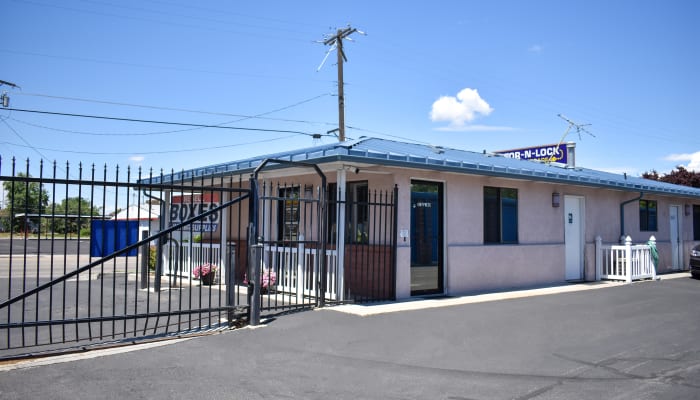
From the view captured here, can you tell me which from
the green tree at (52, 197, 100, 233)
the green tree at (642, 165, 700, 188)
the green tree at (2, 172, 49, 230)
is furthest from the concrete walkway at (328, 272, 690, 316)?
the green tree at (642, 165, 700, 188)

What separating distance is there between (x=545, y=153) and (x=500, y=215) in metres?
14.5

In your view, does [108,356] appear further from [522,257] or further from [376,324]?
[522,257]

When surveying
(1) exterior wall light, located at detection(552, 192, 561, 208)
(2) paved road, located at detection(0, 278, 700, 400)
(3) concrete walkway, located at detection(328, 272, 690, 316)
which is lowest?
(2) paved road, located at detection(0, 278, 700, 400)

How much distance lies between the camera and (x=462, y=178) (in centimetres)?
1192

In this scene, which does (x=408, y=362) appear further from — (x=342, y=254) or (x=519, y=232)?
(x=519, y=232)

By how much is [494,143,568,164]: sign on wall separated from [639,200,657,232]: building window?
541 centimetres

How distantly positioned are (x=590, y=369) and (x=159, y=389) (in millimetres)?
4569

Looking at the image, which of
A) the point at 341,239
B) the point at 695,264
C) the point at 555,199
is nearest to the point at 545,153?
the point at 695,264

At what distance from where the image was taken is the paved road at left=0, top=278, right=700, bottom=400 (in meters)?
5.10

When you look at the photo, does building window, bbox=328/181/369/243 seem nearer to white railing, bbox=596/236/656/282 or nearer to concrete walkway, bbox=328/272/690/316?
concrete walkway, bbox=328/272/690/316

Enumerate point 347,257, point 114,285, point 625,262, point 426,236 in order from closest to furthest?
point 114,285 < point 347,257 < point 625,262 < point 426,236

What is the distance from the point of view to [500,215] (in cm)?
1290

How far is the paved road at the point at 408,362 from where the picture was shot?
5.10 meters

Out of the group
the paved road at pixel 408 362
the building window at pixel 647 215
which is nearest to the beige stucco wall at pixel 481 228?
the building window at pixel 647 215
